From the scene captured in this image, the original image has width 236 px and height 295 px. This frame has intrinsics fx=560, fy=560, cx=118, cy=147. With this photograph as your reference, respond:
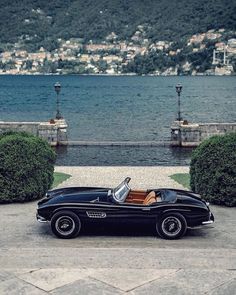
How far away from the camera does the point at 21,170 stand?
14.1m

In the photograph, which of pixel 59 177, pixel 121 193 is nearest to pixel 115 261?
pixel 121 193

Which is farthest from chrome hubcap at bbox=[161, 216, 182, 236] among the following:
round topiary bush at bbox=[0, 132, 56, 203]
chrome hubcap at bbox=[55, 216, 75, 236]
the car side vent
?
round topiary bush at bbox=[0, 132, 56, 203]

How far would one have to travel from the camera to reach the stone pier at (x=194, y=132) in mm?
31391

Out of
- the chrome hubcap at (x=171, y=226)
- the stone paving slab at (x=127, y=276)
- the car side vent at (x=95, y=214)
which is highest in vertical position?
the car side vent at (x=95, y=214)

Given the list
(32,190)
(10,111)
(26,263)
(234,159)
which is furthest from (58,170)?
(10,111)

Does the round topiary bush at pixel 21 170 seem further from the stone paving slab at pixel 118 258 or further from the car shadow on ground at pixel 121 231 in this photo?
the stone paving slab at pixel 118 258

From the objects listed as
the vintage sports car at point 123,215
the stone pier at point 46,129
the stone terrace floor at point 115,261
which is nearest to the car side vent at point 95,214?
the vintage sports car at point 123,215

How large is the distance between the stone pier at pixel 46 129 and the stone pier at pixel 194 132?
6480 mm

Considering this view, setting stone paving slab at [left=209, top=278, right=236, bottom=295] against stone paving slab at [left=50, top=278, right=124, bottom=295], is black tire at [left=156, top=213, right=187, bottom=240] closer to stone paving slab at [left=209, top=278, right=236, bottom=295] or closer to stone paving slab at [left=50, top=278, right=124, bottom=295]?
stone paving slab at [left=209, top=278, right=236, bottom=295]

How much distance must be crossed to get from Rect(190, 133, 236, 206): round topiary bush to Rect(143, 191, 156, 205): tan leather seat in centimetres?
272

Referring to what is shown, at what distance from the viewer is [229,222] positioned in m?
12.6

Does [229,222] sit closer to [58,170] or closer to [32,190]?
[32,190]

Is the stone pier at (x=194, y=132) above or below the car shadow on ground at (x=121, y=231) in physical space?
above

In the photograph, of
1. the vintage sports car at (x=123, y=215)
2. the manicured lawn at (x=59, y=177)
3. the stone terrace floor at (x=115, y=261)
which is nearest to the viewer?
the stone terrace floor at (x=115, y=261)
